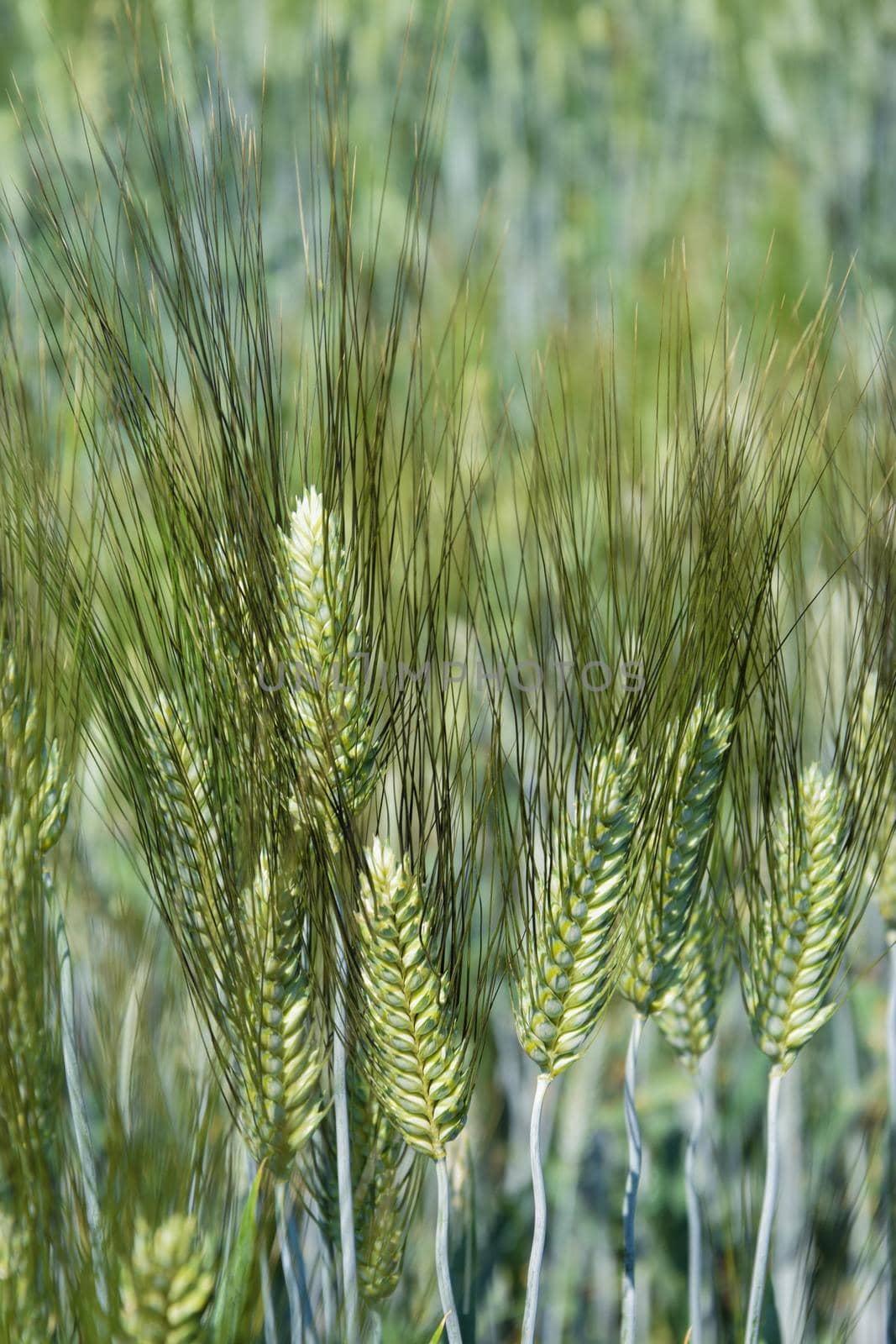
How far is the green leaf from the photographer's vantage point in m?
0.31

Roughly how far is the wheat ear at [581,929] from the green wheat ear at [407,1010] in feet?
0.10

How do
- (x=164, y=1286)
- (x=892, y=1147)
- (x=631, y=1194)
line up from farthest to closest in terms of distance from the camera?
1. (x=892, y=1147)
2. (x=631, y=1194)
3. (x=164, y=1286)

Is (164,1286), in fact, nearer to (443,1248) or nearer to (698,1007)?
(443,1248)

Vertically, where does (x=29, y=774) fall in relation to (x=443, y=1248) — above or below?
above

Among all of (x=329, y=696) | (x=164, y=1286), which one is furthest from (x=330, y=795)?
(x=164, y=1286)

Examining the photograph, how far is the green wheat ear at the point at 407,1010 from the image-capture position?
0.31m

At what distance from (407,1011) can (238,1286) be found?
0.29 feet

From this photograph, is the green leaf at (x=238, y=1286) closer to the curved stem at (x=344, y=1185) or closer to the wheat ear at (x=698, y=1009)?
the curved stem at (x=344, y=1185)

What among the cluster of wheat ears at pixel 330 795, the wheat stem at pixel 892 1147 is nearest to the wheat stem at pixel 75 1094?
the cluster of wheat ears at pixel 330 795

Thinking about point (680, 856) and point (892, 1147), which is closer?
point (680, 856)

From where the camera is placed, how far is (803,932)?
37 cm

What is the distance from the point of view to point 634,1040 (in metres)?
0.36

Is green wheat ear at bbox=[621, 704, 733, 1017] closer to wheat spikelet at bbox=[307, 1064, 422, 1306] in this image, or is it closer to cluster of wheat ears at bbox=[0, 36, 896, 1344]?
cluster of wheat ears at bbox=[0, 36, 896, 1344]

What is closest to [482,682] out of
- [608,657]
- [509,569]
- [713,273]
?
[509,569]
